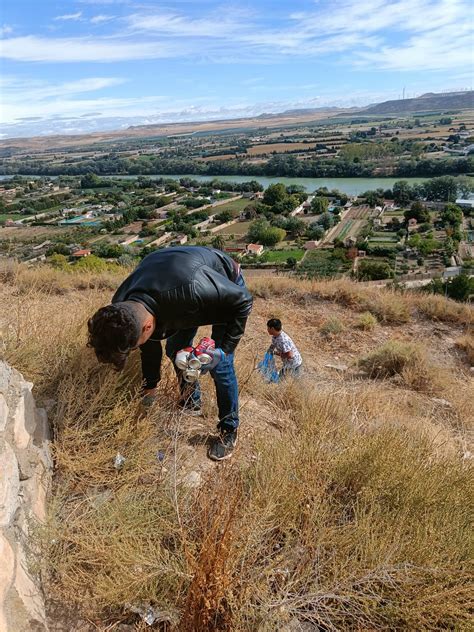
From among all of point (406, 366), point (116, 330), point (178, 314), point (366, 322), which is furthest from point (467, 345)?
point (116, 330)

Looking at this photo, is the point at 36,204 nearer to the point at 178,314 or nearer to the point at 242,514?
the point at 178,314

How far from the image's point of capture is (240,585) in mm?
1410

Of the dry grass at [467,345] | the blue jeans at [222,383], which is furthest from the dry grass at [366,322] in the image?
the blue jeans at [222,383]

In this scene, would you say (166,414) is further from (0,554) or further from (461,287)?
(461,287)

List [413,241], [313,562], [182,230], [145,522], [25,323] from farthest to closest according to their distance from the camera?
1. [182,230]
2. [413,241]
3. [25,323]
4. [145,522]
5. [313,562]

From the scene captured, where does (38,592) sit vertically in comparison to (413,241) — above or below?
above

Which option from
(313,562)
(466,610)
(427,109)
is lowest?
(466,610)

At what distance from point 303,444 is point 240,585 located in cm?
69

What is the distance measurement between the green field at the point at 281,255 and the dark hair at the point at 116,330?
25612 millimetres

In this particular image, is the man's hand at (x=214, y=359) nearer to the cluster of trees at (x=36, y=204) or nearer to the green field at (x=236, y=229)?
the green field at (x=236, y=229)

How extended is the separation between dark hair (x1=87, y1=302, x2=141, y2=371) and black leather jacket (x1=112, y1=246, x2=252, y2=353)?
18 cm

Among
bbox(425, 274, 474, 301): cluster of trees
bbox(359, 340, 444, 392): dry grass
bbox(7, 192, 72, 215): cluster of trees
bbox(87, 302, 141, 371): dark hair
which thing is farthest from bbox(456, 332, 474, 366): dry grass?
bbox(7, 192, 72, 215): cluster of trees

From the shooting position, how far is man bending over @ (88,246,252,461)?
174 cm

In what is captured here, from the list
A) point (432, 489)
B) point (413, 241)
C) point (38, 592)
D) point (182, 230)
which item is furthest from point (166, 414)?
point (182, 230)
